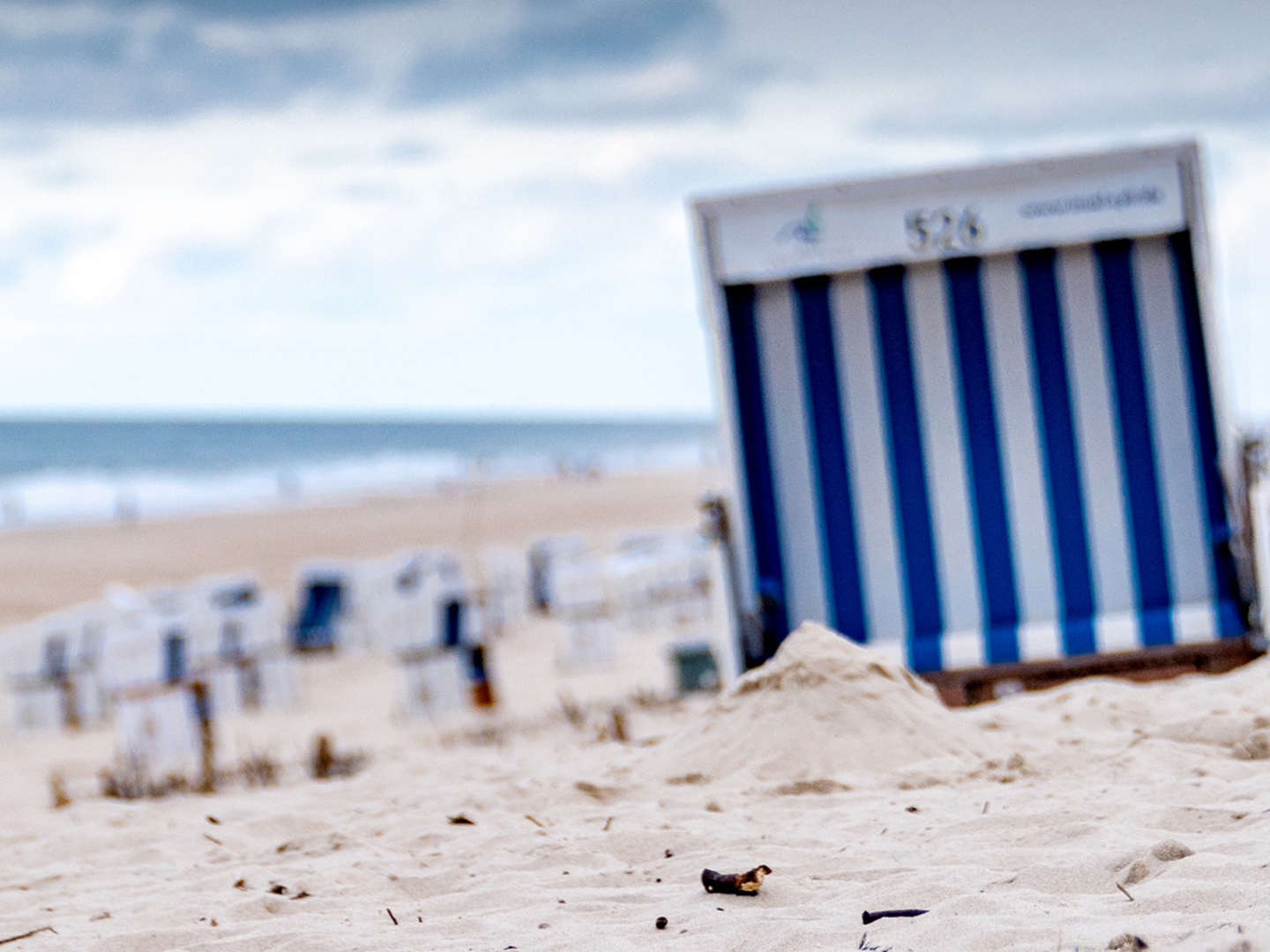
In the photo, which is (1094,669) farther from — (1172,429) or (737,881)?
(737,881)

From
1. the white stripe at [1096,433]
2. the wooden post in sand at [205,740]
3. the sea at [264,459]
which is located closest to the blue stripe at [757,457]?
the white stripe at [1096,433]

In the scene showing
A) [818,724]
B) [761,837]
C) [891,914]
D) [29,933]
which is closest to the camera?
[891,914]

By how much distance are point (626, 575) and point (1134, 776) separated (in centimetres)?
801

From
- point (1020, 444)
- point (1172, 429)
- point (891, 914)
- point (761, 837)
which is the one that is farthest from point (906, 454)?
point (891, 914)

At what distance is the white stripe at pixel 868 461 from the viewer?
420 centimetres

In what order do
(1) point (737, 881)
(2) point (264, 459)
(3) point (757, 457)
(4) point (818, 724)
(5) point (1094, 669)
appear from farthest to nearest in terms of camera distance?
(2) point (264, 459) → (3) point (757, 457) → (5) point (1094, 669) → (4) point (818, 724) → (1) point (737, 881)

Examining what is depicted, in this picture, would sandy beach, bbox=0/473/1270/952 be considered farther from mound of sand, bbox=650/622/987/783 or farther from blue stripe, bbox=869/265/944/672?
blue stripe, bbox=869/265/944/672

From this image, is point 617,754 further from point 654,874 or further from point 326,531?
point 326,531

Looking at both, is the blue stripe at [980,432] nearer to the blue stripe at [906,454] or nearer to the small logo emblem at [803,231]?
the blue stripe at [906,454]

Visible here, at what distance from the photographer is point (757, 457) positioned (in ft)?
13.9

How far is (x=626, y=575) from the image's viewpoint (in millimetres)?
10648

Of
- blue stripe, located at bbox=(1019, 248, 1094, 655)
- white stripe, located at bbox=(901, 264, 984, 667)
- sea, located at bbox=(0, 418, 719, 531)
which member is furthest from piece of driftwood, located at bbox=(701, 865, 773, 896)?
sea, located at bbox=(0, 418, 719, 531)

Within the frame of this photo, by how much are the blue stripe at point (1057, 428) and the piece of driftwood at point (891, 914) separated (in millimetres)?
2382

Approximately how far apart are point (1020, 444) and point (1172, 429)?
1.61ft
